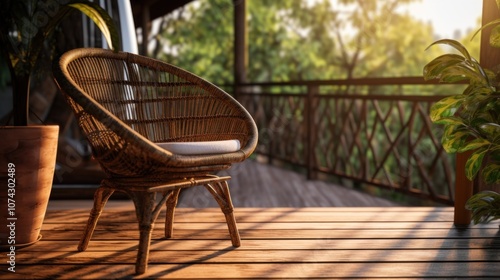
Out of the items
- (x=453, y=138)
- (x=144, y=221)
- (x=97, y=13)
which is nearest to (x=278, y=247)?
(x=144, y=221)

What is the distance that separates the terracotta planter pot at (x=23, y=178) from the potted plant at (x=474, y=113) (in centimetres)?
142

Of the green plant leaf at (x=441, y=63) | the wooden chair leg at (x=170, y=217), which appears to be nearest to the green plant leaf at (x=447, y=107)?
the green plant leaf at (x=441, y=63)

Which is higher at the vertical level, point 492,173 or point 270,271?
point 492,173

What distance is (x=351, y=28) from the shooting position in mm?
14633

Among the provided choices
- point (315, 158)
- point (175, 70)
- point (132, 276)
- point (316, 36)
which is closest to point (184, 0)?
point (315, 158)

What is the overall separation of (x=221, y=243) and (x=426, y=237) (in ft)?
2.67

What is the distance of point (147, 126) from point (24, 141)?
1.55ft

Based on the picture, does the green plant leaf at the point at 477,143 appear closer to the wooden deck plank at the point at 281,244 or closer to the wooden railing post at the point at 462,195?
the wooden railing post at the point at 462,195

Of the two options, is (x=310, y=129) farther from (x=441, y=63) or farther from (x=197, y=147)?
(x=197, y=147)

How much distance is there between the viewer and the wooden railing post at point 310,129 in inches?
178

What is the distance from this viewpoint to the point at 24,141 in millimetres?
1725

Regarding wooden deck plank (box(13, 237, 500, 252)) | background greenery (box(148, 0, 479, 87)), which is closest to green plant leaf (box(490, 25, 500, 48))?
wooden deck plank (box(13, 237, 500, 252))

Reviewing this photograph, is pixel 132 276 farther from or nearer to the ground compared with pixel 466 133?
nearer to the ground

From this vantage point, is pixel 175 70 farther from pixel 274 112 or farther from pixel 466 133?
pixel 274 112
